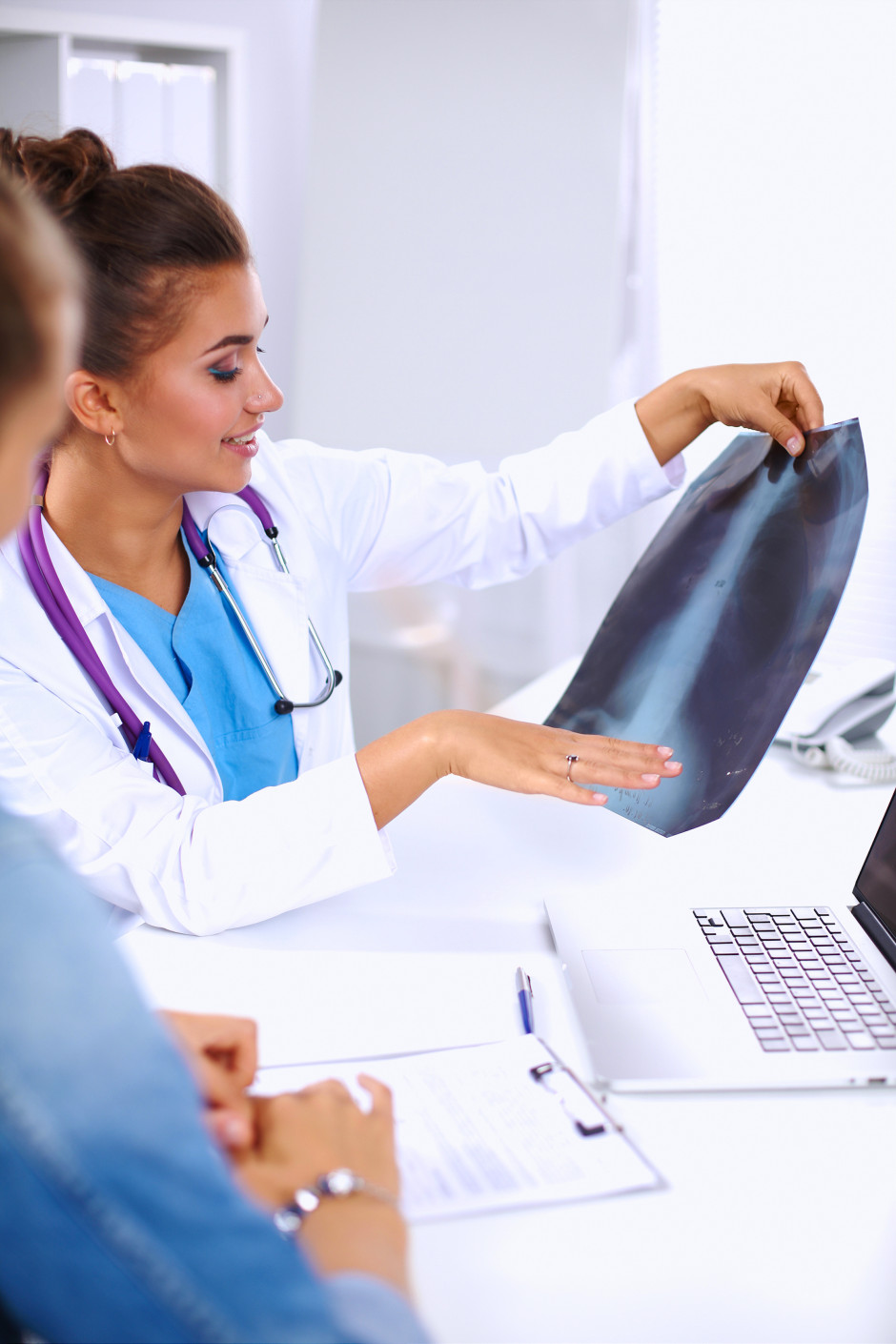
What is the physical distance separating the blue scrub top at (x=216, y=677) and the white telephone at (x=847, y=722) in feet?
2.30

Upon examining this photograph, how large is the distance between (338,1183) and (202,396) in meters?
0.87

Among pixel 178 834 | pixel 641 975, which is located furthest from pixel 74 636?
pixel 641 975

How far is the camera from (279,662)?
135 cm

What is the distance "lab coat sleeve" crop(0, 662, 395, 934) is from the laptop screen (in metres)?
0.45

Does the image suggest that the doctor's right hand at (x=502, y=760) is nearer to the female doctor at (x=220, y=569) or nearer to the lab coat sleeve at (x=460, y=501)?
the female doctor at (x=220, y=569)

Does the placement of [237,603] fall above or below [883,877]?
above

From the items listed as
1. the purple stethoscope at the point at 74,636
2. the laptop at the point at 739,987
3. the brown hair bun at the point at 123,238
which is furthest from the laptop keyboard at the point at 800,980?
the brown hair bun at the point at 123,238

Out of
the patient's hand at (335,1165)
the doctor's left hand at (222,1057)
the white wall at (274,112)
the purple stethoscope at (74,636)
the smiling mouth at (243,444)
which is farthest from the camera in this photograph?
the white wall at (274,112)

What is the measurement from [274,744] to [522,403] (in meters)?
1.75

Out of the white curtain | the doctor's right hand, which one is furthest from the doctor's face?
the white curtain

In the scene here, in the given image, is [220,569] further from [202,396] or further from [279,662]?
[202,396]

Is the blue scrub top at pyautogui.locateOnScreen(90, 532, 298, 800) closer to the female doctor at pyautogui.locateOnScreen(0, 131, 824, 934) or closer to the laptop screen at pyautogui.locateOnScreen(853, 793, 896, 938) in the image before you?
the female doctor at pyautogui.locateOnScreen(0, 131, 824, 934)

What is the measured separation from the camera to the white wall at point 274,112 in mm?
3008

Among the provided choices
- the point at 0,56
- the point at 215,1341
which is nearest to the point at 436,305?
the point at 0,56
